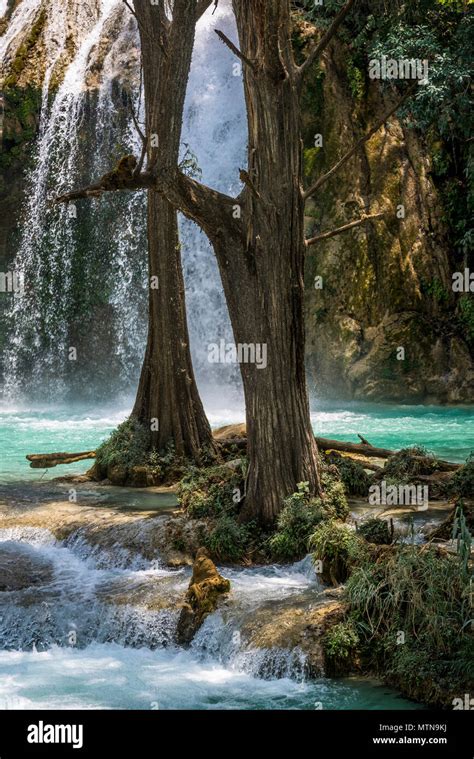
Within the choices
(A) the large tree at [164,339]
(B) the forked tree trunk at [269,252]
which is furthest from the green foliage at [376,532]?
(A) the large tree at [164,339]

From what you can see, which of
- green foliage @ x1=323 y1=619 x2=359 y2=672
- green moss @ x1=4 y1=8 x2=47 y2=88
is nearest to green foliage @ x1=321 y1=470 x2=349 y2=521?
green foliage @ x1=323 y1=619 x2=359 y2=672

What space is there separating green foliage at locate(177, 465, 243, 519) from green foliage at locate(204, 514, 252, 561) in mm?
451

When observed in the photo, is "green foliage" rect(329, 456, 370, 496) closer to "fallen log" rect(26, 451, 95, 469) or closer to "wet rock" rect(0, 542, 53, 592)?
"wet rock" rect(0, 542, 53, 592)

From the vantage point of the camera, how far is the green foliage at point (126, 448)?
582 inches

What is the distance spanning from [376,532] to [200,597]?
2.11m

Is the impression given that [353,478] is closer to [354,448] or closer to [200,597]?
[354,448]

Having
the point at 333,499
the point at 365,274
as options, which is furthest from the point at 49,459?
the point at 365,274

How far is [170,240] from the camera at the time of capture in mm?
15312

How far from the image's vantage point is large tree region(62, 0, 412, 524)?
11000 mm

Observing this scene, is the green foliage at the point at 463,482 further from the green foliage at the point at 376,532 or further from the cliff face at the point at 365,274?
the cliff face at the point at 365,274

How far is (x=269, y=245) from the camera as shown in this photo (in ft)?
36.5

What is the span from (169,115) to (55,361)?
15173 mm

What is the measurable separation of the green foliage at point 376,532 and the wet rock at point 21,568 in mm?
3275
